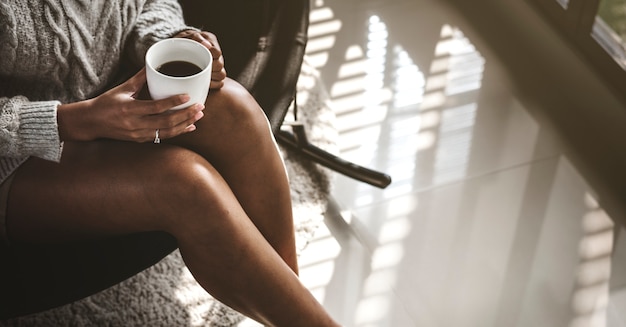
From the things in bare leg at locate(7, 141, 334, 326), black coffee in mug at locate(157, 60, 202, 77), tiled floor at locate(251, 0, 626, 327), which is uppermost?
black coffee in mug at locate(157, 60, 202, 77)

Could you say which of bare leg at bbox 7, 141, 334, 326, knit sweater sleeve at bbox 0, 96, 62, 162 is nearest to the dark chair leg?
bare leg at bbox 7, 141, 334, 326

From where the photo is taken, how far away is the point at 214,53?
1223 millimetres

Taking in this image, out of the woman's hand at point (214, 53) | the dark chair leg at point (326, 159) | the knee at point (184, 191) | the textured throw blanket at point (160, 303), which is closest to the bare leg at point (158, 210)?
the knee at point (184, 191)

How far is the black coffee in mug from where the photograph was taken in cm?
111

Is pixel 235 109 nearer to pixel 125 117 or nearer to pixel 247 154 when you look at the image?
pixel 247 154

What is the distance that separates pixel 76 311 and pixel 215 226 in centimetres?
57

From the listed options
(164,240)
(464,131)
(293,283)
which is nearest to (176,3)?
(164,240)

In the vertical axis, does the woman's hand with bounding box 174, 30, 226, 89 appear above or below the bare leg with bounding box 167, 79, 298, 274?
above

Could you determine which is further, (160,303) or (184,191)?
(160,303)

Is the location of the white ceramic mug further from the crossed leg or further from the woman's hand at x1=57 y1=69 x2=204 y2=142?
the crossed leg

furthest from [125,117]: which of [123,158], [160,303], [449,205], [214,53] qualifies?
[449,205]

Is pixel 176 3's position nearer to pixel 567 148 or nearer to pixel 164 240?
pixel 164 240

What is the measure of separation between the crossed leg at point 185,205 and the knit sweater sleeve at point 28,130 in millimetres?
44

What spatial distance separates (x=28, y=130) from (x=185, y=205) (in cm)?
25
